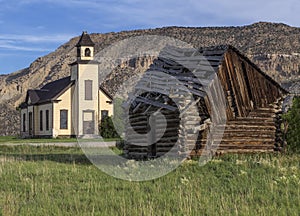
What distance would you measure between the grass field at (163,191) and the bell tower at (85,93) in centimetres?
3154

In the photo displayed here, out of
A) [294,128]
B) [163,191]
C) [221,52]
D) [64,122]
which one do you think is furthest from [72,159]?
[64,122]

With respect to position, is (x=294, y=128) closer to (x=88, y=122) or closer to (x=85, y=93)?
(x=85, y=93)

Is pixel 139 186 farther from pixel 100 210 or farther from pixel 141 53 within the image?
pixel 141 53

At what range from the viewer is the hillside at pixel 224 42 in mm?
111500

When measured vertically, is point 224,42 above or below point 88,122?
above

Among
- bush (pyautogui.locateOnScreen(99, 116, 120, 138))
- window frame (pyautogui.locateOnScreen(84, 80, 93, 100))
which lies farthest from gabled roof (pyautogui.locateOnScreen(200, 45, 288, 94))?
A: window frame (pyautogui.locateOnScreen(84, 80, 93, 100))

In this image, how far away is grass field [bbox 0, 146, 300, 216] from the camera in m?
10.9

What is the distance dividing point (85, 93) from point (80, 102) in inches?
37.8

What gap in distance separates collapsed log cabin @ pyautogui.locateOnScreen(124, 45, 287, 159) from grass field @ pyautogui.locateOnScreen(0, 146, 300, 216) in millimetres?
2489

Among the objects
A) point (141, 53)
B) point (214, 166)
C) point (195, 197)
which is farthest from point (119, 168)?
point (141, 53)

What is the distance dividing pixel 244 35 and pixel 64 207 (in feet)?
378

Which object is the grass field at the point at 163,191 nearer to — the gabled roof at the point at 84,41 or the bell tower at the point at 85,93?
the bell tower at the point at 85,93

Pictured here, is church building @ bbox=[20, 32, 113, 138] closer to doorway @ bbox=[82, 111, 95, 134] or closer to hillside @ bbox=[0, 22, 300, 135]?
doorway @ bbox=[82, 111, 95, 134]

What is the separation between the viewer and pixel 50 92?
5353 cm
